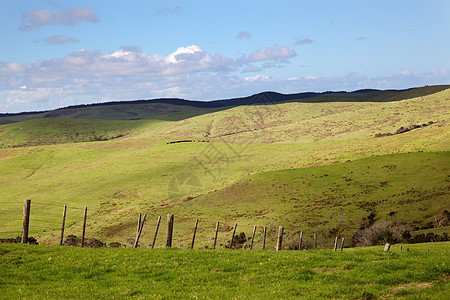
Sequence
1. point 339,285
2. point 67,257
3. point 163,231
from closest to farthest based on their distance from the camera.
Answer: point 339,285, point 67,257, point 163,231

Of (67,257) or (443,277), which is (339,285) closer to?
(443,277)

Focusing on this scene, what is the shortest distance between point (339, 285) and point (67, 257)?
1284 cm

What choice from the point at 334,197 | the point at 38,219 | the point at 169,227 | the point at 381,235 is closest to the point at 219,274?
the point at 169,227

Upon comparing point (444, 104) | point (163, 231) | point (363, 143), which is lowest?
point (163, 231)

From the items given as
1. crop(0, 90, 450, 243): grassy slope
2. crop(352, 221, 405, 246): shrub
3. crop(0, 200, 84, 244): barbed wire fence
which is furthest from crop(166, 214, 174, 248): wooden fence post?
crop(0, 200, 84, 244): barbed wire fence

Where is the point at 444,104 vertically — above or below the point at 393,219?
above

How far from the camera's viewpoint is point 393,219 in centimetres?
6050

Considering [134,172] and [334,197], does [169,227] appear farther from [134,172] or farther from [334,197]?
[134,172]

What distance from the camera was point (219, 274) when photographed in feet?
53.8

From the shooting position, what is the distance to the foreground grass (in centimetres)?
1403

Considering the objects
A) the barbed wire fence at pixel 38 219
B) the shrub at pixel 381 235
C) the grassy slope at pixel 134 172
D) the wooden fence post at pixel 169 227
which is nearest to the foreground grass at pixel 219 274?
the wooden fence post at pixel 169 227

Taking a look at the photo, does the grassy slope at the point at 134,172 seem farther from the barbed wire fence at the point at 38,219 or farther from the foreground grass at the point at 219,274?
the foreground grass at the point at 219,274

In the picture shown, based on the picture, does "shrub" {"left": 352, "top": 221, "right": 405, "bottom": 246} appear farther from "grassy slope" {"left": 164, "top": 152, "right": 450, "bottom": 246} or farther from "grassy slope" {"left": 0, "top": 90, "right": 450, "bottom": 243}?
"grassy slope" {"left": 0, "top": 90, "right": 450, "bottom": 243}

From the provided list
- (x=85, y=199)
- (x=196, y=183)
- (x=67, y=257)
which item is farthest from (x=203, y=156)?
(x=67, y=257)
